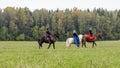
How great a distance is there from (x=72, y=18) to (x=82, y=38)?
99739 millimetres

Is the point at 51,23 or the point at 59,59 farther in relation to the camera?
the point at 51,23

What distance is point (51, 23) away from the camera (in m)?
131

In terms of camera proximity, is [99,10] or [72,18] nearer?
[72,18]

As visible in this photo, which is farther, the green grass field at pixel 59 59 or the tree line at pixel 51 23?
the tree line at pixel 51 23

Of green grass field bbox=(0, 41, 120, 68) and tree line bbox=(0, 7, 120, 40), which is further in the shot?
tree line bbox=(0, 7, 120, 40)

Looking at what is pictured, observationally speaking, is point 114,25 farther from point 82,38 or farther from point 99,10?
point 82,38

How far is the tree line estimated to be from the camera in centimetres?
12088

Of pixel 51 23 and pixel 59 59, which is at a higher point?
pixel 59 59

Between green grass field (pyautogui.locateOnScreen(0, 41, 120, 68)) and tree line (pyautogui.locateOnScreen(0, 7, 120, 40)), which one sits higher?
green grass field (pyautogui.locateOnScreen(0, 41, 120, 68))

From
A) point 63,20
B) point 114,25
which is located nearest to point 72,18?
point 63,20

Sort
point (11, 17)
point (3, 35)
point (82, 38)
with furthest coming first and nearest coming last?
point (11, 17) < point (3, 35) < point (82, 38)

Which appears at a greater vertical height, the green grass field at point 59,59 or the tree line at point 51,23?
the green grass field at point 59,59

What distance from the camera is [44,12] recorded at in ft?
457

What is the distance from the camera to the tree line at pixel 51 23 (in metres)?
121
